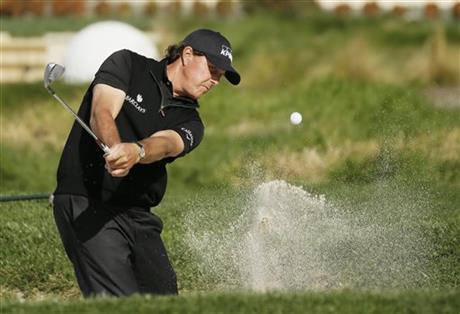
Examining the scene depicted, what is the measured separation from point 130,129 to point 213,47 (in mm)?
615

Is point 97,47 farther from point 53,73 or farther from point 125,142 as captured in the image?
point 125,142

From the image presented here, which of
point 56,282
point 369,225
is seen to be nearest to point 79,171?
point 56,282

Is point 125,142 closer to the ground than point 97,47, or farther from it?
farther from it

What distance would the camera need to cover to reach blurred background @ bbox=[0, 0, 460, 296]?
11.5 meters

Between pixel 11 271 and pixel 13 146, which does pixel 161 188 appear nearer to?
pixel 11 271

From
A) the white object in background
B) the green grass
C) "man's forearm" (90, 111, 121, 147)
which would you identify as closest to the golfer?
"man's forearm" (90, 111, 121, 147)

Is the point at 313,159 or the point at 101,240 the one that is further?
the point at 313,159

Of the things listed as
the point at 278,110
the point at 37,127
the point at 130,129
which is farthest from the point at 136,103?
the point at 278,110

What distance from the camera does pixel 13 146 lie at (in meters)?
19.2

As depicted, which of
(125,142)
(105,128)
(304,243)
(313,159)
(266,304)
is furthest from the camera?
(313,159)

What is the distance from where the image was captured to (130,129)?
24.9ft

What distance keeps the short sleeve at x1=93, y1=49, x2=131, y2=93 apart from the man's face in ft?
1.03

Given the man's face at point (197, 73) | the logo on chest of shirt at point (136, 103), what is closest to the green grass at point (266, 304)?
the logo on chest of shirt at point (136, 103)

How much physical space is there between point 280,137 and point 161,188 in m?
10.4
